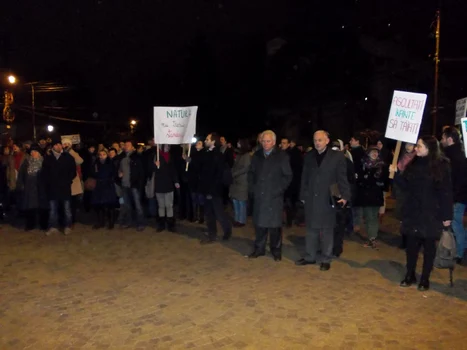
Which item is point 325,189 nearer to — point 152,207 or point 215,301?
point 215,301

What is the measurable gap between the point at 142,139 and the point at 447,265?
4993 centimetres

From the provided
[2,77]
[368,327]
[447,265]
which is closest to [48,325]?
[368,327]

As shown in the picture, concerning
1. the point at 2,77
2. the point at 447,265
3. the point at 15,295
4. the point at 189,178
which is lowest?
the point at 15,295

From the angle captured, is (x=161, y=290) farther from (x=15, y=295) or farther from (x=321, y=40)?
(x=321, y=40)

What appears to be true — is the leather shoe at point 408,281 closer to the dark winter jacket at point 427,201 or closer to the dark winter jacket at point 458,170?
the dark winter jacket at point 427,201

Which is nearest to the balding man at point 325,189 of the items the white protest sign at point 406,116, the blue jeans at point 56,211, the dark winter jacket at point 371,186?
the white protest sign at point 406,116

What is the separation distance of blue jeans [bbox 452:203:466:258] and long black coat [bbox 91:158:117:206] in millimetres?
6954

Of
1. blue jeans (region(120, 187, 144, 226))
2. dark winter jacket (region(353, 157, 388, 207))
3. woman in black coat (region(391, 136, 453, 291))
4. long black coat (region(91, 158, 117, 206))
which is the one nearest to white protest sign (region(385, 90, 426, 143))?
dark winter jacket (region(353, 157, 388, 207))

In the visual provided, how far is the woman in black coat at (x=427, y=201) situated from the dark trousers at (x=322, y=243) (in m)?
1.30

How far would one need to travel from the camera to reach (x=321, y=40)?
32719mm

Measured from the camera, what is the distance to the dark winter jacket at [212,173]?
9461mm

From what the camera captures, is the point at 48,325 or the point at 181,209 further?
the point at 181,209

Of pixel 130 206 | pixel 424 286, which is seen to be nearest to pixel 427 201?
pixel 424 286

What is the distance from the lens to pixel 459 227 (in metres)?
7.96
